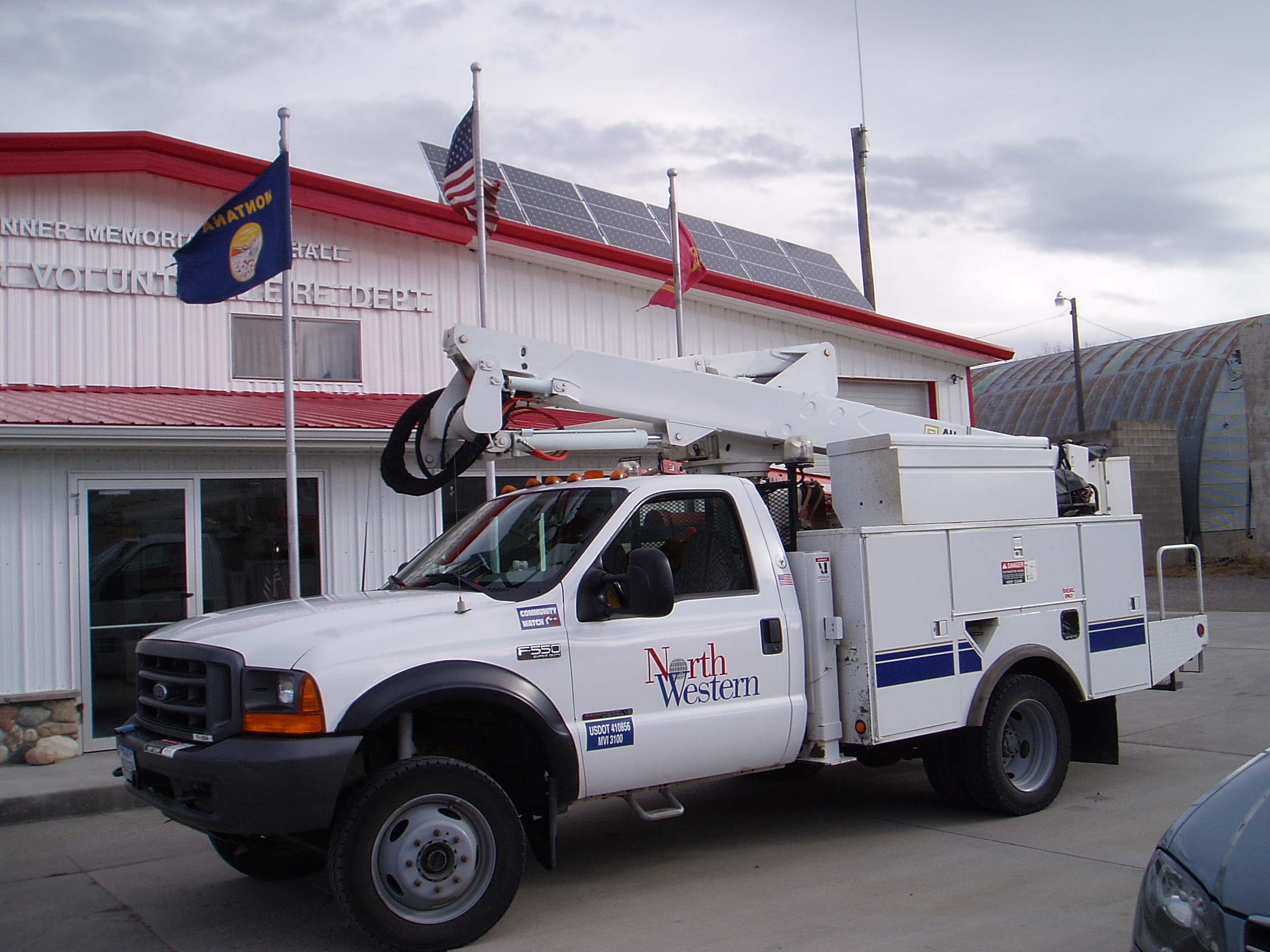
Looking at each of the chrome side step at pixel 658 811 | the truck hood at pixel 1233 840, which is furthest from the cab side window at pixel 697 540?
the truck hood at pixel 1233 840

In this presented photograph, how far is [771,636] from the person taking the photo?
5953mm

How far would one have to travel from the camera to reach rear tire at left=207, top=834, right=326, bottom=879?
5.71 m

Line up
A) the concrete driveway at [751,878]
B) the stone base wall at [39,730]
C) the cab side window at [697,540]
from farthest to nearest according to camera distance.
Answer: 1. the stone base wall at [39,730]
2. the cab side window at [697,540]
3. the concrete driveway at [751,878]

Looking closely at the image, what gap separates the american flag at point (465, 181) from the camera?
36.4ft

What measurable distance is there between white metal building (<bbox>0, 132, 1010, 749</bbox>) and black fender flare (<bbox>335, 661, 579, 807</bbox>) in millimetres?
5472

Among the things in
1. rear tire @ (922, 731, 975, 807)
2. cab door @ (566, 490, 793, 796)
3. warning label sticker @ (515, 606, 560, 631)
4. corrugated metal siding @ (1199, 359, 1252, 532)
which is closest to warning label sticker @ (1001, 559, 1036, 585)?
rear tire @ (922, 731, 975, 807)

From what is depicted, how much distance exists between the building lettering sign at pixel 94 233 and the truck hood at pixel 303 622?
6.47m

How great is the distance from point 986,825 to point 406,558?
6610 millimetres

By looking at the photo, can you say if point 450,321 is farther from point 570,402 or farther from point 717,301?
point 570,402

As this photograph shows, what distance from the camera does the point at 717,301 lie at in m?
14.8

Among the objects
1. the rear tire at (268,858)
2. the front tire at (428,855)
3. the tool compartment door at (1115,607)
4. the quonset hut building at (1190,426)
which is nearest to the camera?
the front tire at (428,855)

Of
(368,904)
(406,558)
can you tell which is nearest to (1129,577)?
(368,904)

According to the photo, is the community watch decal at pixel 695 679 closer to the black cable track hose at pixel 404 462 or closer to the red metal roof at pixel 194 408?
the black cable track hose at pixel 404 462

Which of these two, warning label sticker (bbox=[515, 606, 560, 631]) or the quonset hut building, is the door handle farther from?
the quonset hut building
